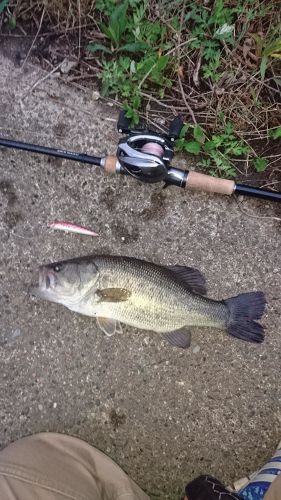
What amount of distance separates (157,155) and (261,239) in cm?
89

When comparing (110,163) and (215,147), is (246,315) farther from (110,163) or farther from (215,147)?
(110,163)

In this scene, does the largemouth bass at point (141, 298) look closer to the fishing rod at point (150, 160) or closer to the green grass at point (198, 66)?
the fishing rod at point (150, 160)

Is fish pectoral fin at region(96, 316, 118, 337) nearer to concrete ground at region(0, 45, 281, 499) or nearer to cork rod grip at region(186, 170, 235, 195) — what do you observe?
concrete ground at region(0, 45, 281, 499)

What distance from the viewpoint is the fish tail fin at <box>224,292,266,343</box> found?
9.39 feet

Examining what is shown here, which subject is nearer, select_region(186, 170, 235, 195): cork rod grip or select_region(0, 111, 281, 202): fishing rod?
select_region(0, 111, 281, 202): fishing rod

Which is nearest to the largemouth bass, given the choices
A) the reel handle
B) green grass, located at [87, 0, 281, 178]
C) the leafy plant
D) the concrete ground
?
the concrete ground

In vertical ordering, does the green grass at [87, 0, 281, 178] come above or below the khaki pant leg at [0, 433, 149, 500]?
above

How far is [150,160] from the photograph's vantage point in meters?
2.63

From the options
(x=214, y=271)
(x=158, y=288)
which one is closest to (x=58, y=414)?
(x=158, y=288)

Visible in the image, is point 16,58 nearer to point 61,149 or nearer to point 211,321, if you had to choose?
point 61,149

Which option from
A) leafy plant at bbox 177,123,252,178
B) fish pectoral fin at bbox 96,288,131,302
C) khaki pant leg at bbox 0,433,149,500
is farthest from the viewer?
leafy plant at bbox 177,123,252,178

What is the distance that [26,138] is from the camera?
10.3 feet

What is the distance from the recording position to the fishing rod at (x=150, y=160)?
2.65 meters

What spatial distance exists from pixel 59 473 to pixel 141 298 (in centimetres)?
101
